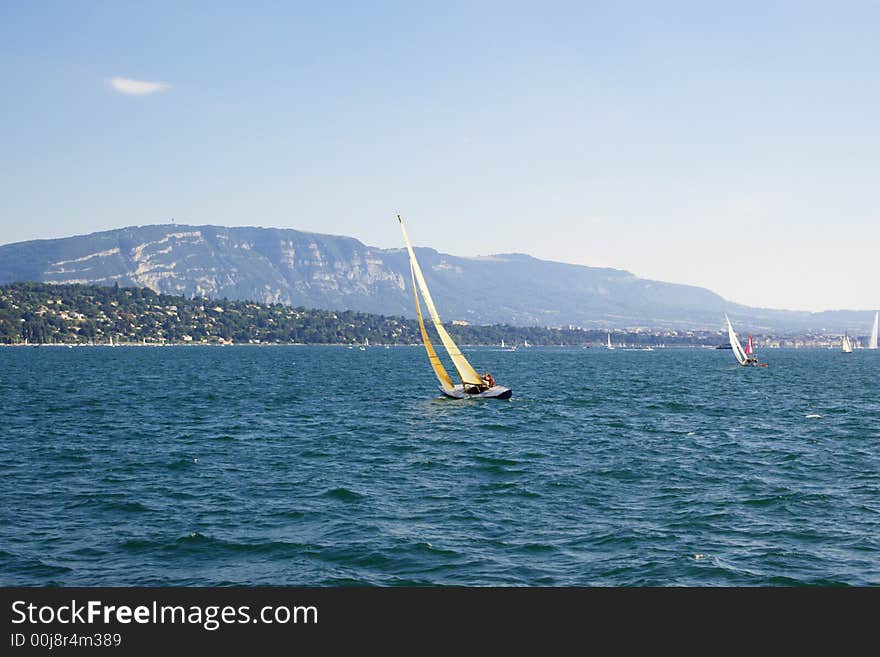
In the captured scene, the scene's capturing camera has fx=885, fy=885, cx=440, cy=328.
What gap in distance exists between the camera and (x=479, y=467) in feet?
160

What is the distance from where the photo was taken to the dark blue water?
1107 inches

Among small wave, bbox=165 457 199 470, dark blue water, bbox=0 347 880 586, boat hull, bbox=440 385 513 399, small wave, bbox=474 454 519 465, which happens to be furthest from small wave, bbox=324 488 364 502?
boat hull, bbox=440 385 513 399

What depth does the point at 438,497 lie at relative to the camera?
39.9 m

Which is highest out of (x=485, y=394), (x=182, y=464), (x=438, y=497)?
(x=485, y=394)

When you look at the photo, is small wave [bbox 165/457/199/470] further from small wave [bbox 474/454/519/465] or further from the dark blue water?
small wave [bbox 474/454/519/465]

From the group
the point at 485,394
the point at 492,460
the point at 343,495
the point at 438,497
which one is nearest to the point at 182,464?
the point at 343,495

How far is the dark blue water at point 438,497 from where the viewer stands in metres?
28.1

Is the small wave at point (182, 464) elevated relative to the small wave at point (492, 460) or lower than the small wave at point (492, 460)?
elevated

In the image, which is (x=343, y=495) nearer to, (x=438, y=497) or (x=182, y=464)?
(x=438, y=497)

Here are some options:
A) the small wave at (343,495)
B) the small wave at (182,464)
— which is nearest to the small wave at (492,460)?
the small wave at (343,495)

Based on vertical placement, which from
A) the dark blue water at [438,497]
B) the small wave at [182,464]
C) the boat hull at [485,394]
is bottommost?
the dark blue water at [438,497]

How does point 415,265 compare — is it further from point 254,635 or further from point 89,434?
point 254,635

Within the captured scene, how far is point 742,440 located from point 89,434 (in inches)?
1789

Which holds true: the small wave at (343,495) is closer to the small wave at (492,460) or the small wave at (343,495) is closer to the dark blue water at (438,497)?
the dark blue water at (438,497)
